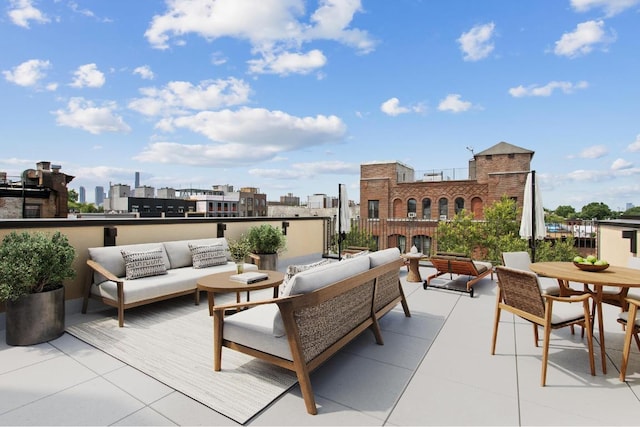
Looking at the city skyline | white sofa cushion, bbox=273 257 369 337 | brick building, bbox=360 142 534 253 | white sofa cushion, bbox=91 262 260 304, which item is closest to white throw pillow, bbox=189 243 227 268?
white sofa cushion, bbox=91 262 260 304

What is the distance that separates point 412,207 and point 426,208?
3.66ft

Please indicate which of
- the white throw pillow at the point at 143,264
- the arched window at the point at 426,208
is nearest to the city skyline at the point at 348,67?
the white throw pillow at the point at 143,264

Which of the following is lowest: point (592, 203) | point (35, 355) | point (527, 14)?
point (35, 355)

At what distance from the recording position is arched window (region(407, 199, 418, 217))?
84.0 feet

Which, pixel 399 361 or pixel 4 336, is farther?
pixel 4 336

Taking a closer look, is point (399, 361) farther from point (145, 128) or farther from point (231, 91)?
point (145, 128)

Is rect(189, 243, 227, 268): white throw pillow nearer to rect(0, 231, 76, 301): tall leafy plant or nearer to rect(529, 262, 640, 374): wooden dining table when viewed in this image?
rect(0, 231, 76, 301): tall leafy plant

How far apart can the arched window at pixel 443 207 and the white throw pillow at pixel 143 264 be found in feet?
78.0

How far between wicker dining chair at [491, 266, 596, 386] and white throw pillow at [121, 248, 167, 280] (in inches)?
163

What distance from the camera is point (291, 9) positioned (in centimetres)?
602

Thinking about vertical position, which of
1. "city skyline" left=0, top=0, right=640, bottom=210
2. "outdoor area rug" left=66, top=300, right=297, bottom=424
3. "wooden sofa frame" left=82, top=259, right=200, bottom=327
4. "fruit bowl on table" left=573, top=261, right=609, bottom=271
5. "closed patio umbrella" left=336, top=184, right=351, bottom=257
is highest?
"city skyline" left=0, top=0, right=640, bottom=210

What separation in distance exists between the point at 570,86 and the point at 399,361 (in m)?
Answer: 11.8

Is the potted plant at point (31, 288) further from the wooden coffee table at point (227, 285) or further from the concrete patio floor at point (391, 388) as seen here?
Result: the wooden coffee table at point (227, 285)

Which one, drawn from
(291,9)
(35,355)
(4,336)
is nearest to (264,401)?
(35,355)
